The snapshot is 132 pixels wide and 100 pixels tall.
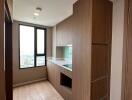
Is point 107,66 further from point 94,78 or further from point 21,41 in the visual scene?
point 21,41

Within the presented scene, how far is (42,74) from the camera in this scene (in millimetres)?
4895

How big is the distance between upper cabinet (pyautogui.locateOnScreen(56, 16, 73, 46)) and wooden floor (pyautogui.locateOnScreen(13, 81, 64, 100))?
170cm

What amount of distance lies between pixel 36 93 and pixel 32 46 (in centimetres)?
195

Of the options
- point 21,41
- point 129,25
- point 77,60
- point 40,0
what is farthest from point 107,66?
point 21,41

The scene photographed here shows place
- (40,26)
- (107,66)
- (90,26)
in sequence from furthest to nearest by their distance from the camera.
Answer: (40,26) → (107,66) → (90,26)

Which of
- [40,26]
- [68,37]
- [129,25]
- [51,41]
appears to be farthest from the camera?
[51,41]

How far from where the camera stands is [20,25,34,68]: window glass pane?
4.38 metres

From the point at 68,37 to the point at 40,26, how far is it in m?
1.80

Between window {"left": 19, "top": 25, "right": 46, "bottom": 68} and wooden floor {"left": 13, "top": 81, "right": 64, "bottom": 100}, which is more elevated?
window {"left": 19, "top": 25, "right": 46, "bottom": 68}

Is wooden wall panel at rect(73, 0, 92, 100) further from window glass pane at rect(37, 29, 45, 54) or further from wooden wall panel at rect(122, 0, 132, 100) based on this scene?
window glass pane at rect(37, 29, 45, 54)

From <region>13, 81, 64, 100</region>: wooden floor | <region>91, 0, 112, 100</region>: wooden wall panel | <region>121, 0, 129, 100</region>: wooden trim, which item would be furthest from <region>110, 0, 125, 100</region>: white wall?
<region>13, 81, 64, 100</region>: wooden floor

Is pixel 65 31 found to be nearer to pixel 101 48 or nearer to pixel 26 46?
pixel 26 46

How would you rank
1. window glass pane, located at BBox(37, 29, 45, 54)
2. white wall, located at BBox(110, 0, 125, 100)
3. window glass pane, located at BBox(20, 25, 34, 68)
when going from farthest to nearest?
window glass pane, located at BBox(37, 29, 45, 54)
window glass pane, located at BBox(20, 25, 34, 68)
white wall, located at BBox(110, 0, 125, 100)

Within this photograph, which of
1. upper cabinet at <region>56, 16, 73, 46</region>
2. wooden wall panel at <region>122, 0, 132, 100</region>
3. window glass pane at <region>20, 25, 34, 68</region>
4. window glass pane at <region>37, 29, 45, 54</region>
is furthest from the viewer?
window glass pane at <region>37, 29, 45, 54</region>
